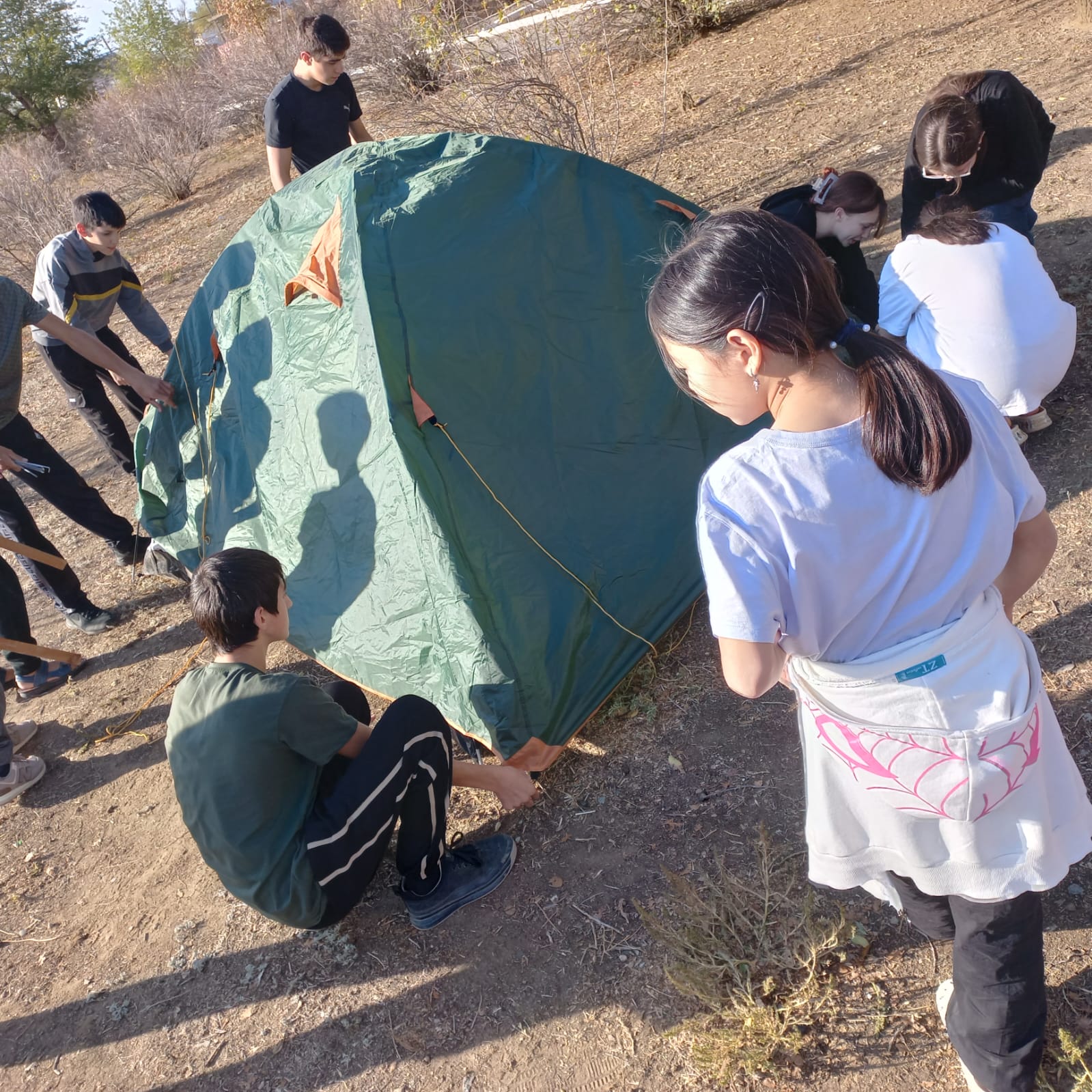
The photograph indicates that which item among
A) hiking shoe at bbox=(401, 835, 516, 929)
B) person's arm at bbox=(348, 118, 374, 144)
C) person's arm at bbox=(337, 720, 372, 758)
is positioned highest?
person's arm at bbox=(348, 118, 374, 144)

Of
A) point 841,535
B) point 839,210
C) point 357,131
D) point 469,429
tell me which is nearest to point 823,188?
point 839,210

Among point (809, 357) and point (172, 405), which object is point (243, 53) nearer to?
point (172, 405)

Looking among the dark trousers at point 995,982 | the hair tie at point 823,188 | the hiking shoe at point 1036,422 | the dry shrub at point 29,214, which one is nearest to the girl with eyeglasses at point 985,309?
the hiking shoe at point 1036,422

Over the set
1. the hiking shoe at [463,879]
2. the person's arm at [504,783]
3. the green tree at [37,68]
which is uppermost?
the green tree at [37,68]

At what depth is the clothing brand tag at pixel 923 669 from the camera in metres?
1.30

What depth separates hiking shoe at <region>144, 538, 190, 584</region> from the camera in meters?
4.23

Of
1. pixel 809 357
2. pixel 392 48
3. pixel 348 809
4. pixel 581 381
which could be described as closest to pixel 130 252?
pixel 392 48

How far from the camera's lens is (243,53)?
14.6 meters

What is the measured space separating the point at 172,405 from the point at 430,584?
1.90 metres

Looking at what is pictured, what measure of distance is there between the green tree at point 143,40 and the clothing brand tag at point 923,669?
24321mm

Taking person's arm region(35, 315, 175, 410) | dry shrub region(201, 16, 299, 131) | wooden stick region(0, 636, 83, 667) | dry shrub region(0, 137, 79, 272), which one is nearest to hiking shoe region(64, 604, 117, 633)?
wooden stick region(0, 636, 83, 667)

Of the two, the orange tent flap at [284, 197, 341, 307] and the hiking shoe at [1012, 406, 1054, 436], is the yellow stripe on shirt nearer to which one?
the orange tent flap at [284, 197, 341, 307]

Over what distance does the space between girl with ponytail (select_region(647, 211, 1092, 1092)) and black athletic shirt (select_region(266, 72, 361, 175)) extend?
12.9 feet

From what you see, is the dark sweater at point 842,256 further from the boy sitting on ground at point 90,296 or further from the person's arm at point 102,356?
the boy sitting on ground at point 90,296
